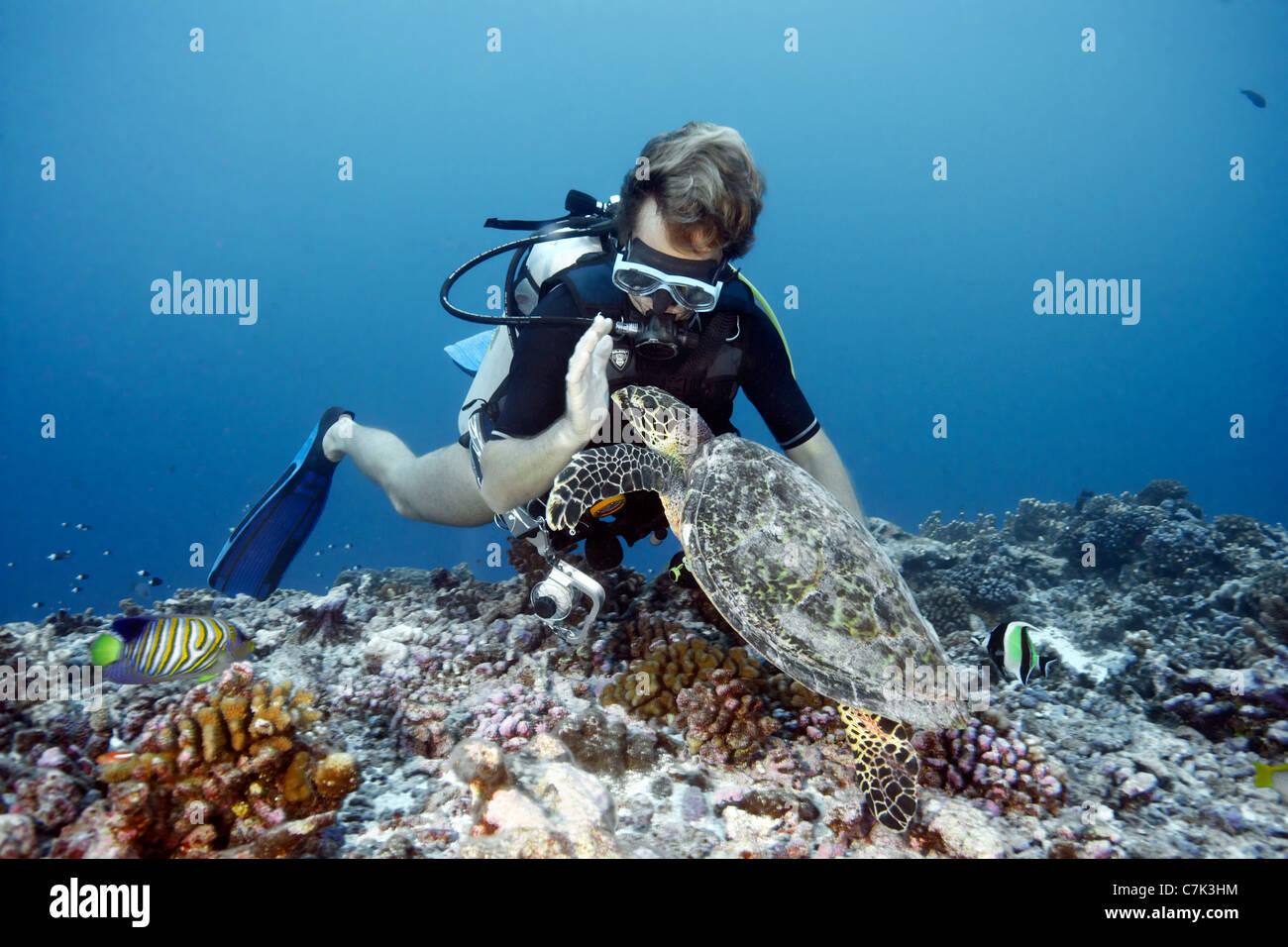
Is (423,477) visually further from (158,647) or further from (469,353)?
(158,647)

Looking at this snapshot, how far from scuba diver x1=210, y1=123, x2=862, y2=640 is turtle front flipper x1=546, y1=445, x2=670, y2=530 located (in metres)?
0.13

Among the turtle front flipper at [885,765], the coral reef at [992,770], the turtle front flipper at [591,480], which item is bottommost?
the coral reef at [992,770]

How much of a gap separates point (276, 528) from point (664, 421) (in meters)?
4.76

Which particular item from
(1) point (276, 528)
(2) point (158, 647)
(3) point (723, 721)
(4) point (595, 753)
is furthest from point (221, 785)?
(1) point (276, 528)

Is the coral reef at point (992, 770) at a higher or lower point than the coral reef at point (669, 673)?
lower

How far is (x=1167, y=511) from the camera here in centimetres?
947

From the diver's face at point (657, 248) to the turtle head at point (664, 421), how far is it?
1.77 ft

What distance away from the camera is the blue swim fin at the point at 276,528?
5.48 meters

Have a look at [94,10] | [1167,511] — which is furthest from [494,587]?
[94,10]

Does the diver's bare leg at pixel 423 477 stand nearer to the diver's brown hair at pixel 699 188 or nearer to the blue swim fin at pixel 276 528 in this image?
the blue swim fin at pixel 276 528

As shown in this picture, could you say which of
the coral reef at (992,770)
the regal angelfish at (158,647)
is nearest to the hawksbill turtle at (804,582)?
the coral reef at (992,770)
